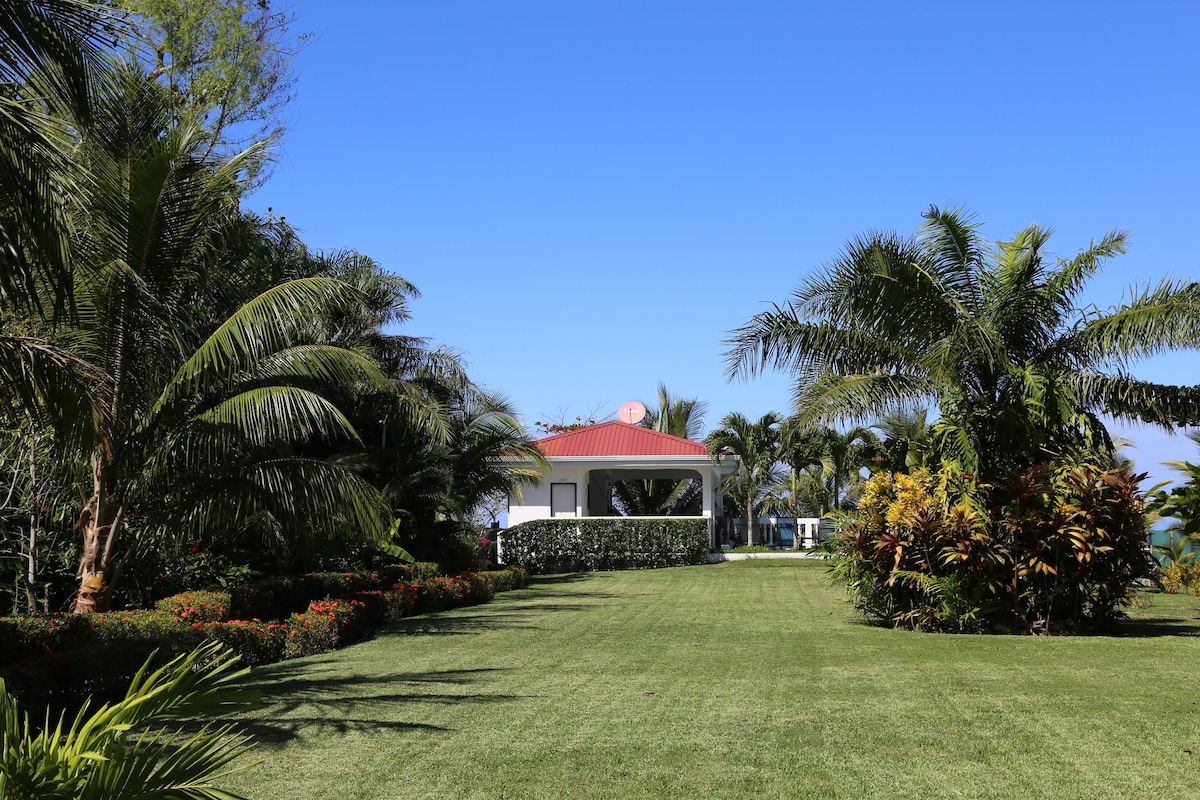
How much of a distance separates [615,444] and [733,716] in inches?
977

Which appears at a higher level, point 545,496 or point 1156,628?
point 545,496

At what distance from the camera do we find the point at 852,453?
37.0 meters

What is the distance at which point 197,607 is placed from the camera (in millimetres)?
11516

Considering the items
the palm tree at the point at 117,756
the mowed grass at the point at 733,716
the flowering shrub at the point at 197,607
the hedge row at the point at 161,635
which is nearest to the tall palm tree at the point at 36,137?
the hedge row at the point at 161,635

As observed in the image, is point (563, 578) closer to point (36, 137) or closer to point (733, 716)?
point (733, 716)

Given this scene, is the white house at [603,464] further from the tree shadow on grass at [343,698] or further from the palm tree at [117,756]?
the palm tree at [117,756]

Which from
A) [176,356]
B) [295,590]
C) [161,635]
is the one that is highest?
[176,356]

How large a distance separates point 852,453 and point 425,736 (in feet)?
103

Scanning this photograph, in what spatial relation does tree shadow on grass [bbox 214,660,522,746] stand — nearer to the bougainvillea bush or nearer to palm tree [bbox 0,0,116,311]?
palm tree [bbox 0,0,116,311]

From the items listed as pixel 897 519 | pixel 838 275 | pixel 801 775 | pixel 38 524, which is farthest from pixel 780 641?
pixel 38 524

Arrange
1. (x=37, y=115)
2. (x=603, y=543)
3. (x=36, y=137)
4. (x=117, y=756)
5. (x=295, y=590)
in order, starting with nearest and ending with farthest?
1. (x=117, y=756)
2. (x=36, y=137)
3. (x=37, y=115)
4. (x=295, y=590)
5. (x=603, y=543)

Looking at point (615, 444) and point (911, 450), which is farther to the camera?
point (615, 444)

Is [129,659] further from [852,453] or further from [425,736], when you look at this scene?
[852,453]

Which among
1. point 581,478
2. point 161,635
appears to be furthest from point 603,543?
point 161,635
